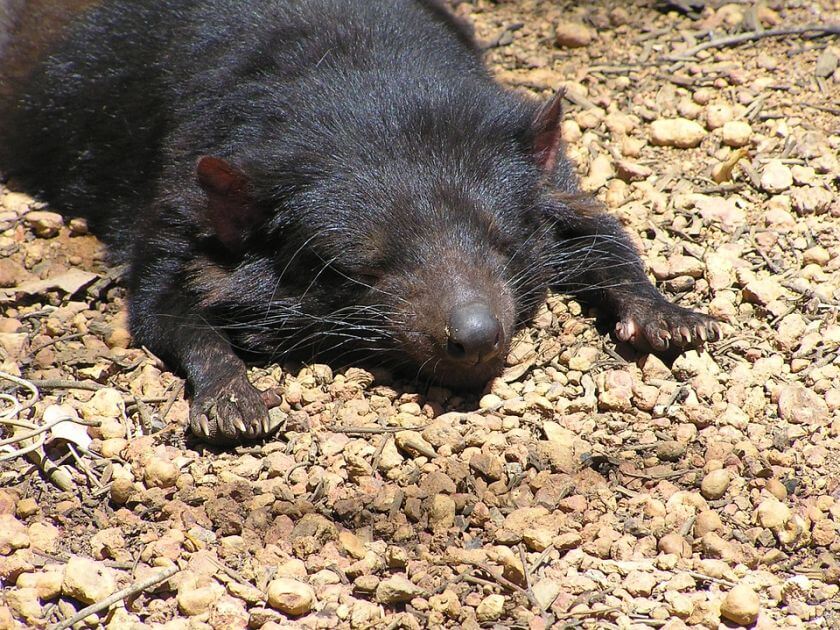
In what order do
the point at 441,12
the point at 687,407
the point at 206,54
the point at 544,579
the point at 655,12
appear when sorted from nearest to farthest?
the point at 544,579 < the point at 687,407 < the point at 206,54 < the point at 441,12 < the point at 655,12

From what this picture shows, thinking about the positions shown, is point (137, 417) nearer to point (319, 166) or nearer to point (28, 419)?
point (28, 419)

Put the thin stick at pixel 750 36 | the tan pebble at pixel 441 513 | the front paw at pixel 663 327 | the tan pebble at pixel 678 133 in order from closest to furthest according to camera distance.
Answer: the tan pebble at pixel 441 513
the front paw at pixel 663 327
the tan pebble at pixel 678 133
the thin stick at pixel 750 36

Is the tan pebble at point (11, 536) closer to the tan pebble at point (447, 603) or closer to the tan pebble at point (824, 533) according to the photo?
the tan pebble at point (447, 603)

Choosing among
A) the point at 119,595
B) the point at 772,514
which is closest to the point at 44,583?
the point at 119,595

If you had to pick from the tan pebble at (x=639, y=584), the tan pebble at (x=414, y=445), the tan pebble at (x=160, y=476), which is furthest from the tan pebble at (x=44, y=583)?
the tan pebble at (x=639, y=584)

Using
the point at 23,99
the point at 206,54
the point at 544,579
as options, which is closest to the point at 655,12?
the point at 206,54
